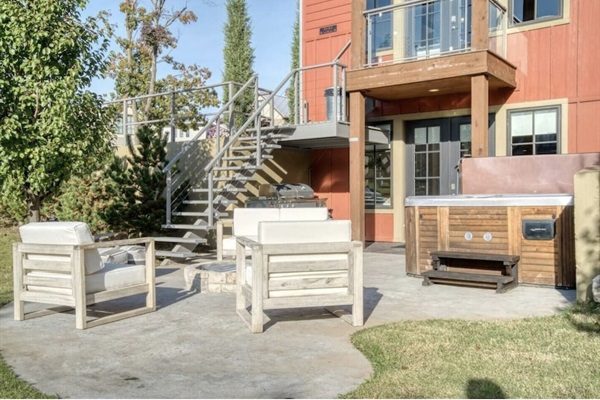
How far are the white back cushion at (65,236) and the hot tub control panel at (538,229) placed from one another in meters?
4.57

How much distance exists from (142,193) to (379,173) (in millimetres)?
4691

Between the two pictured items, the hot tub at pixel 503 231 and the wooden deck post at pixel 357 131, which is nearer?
the hot tub at pixel 503 231

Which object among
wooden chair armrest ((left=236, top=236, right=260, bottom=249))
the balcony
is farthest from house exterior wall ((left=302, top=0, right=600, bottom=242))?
wooden chair armrest ((left=236, top=236, right=260, bottom=249))

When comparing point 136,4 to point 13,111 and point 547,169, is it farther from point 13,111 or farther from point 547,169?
point 547,169

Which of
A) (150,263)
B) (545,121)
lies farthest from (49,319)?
(545,121)

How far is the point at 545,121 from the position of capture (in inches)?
352

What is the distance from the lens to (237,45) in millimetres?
23578

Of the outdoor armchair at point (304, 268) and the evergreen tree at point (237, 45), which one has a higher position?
the evergreen tree at point (237, 45)

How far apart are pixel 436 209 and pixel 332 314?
2.52 metres

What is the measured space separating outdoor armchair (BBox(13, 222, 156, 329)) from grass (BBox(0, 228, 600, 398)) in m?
0.94

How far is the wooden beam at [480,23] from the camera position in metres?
7.96

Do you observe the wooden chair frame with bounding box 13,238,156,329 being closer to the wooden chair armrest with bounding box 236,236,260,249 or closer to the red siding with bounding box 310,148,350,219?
the wooden chair armrest with bounding box 236,236,260,249

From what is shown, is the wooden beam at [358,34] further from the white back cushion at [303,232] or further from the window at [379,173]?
the white back cushion at [303,232]

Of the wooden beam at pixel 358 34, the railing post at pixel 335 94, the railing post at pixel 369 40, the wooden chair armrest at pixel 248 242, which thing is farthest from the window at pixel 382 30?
the wooden chair armrest at pixel 248 242
